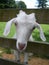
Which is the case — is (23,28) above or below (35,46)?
above

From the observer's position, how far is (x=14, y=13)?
9.22 feet

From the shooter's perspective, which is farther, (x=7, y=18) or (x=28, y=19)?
(x=7, y=18)

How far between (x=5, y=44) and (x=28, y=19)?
74 cm

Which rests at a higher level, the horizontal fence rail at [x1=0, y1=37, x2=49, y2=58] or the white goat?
the white goat

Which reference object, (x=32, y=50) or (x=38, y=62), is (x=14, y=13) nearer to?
(x=32, y=50)

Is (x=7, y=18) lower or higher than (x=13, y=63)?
higher

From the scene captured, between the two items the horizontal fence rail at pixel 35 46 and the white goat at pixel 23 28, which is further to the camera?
the horizontal fence rail at pixel 35 46

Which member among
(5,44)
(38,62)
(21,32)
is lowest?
(38,62)

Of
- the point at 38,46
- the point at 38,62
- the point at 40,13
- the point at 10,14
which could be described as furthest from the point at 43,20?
the point at 38,62

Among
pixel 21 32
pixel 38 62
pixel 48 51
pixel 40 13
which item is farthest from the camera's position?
pixel 38 62

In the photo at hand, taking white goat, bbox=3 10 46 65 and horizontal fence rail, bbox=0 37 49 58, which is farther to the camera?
horizontal fence rail, bbox=0 37 49 58

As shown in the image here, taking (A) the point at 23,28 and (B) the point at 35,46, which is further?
(B) the point at 35,46

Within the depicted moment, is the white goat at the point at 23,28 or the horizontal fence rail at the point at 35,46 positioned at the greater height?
the white goat at the point at 23,28

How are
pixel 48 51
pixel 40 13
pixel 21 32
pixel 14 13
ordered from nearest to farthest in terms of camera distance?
1. pixel 21 32
2. pixel 48 51
3. pixel 40 13
4. pixel 14 13
